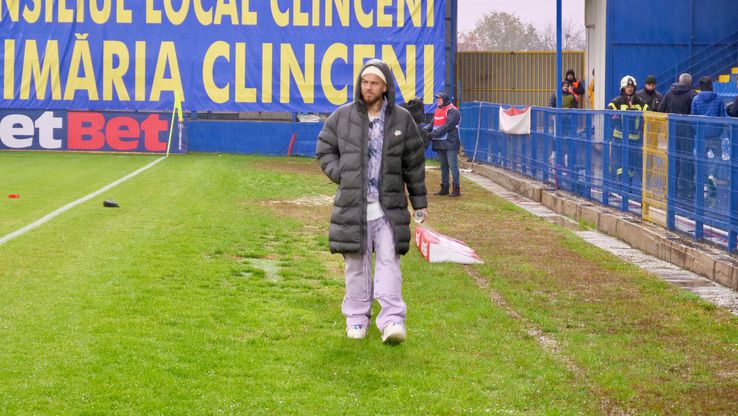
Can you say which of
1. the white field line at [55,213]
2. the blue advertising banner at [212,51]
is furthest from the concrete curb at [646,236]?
the blue advertising banner at [212,51]

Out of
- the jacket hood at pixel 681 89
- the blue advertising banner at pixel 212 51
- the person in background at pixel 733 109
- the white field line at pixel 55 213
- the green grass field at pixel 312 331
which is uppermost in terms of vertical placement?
the blue advertising banner at pixel 212 51

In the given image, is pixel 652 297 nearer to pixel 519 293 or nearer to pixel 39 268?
pixel 519 293

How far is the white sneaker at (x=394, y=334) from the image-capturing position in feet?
26.9

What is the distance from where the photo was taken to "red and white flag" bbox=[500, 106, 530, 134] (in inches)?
945

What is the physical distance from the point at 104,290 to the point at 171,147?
24.1 meters

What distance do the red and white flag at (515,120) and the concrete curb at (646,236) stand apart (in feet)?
6.83

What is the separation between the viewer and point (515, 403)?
6789 millimetres

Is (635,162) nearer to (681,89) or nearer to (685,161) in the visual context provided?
(681,89)

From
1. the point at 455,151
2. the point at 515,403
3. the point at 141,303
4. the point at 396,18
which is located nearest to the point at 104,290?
the point at 141,303

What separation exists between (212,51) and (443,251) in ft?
81.1

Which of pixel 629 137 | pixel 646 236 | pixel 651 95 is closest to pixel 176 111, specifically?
pixel 651 95

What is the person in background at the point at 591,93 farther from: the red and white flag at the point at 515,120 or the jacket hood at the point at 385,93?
the jacket hood at the point at 385,93

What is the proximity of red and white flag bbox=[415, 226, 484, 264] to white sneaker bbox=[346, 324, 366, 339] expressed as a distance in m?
4.04

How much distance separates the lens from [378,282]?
8539 millimetres
